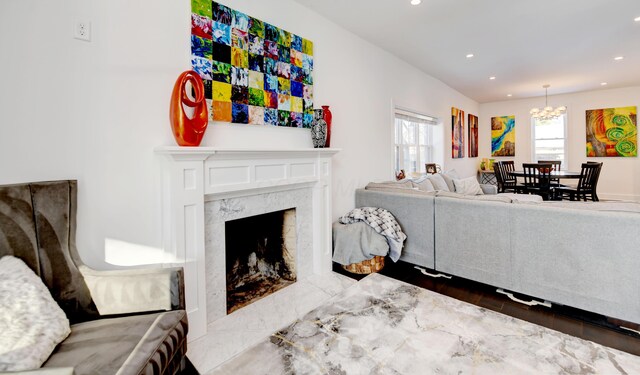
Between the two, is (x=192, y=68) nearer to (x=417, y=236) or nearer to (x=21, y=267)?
(x=21, y=267)

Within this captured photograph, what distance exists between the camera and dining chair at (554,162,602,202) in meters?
4.80

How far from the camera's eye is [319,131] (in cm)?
275

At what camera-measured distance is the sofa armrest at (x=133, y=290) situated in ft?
4.54

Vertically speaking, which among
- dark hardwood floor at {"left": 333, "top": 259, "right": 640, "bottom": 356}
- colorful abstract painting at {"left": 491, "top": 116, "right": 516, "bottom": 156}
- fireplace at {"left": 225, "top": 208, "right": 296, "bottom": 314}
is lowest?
dark hardwood floor at {"left": 333, "top": 259, "right": 640, "bottom": 356}

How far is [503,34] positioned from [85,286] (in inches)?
178

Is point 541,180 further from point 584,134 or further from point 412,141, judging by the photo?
point 584,134

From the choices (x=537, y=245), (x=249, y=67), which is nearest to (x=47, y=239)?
(x=249, y=67)

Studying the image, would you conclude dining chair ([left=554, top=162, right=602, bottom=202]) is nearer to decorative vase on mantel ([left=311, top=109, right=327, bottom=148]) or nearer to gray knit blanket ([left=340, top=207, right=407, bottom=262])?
gray knit blanket ([left=340, top=207, right=407, bottom=262])

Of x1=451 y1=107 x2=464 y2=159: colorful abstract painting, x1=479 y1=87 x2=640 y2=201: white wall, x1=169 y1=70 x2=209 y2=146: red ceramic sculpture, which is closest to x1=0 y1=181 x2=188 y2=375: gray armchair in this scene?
x1=169 y1=70 x2=209 y2=146: red ceramic sculpture

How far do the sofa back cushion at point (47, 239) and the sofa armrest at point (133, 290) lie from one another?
47 millimetres

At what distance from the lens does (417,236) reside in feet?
9.95

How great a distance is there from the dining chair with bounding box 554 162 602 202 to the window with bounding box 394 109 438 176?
2.23m

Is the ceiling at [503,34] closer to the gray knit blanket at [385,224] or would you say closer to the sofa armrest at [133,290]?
the gray knit blanket at [385,224]

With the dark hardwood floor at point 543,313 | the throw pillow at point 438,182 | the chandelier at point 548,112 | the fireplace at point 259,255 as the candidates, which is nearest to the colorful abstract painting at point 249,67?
the fireplace at point 259,255
